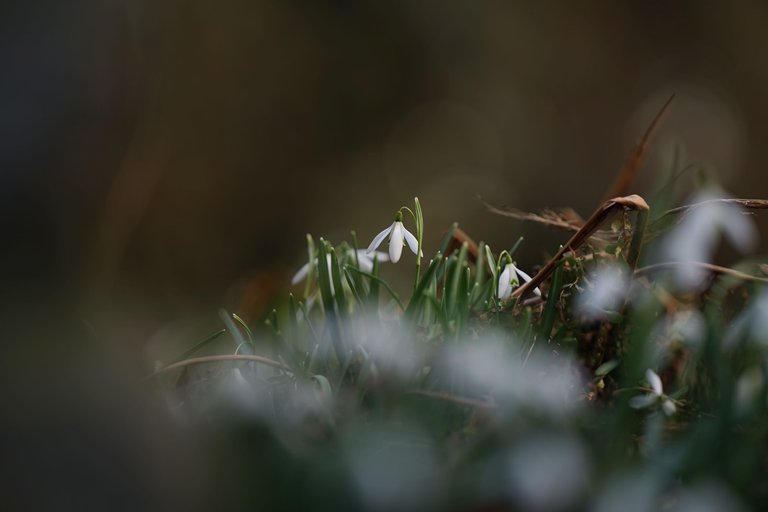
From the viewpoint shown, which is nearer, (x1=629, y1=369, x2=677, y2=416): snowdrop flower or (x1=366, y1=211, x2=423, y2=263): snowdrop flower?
(x1=629, y1=369, x2=677, y2=416): snowdrop flower

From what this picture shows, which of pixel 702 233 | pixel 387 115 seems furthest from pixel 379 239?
pixel 387 115

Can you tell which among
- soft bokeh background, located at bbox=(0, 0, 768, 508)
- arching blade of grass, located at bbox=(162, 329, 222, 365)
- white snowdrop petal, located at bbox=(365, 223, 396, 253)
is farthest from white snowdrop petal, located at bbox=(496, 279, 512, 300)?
soft bokeh background, located at bbox=(0, 0, 768, 508)

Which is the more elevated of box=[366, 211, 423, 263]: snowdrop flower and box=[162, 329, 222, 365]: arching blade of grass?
box=[366, 211, 423, 263]: snowdrop flower

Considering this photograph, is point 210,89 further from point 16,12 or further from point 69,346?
point 69,346

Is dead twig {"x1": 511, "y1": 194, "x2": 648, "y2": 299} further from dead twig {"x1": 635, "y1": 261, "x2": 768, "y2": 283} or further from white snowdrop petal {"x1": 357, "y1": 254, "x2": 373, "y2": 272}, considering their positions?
white snowdrop petal {"x1": 357, "y1": 254, "x2": 373, "y2": 272}

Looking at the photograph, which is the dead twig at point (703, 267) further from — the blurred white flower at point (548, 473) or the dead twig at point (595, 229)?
the blurred white flower at point (548, 473)

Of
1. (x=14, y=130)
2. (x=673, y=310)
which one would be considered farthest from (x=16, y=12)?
(x=673, y=310)

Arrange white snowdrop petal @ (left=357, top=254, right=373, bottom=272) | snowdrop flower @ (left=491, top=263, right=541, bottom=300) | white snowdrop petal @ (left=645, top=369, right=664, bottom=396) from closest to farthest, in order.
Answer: white snowdrop petal @ (left=645, top=369, right=664, bottom=396)
snowdrop flower @ (left=491, top=263, right=541, bottom=300)
white snowdrop petal @ (left=357, top=254, right=373, bottom=272)
